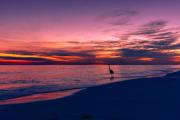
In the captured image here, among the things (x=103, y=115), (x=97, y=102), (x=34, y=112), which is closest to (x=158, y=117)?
(x=103, y=115)

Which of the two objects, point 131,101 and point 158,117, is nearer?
point 158,117

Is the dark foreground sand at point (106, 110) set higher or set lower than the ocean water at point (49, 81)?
lower

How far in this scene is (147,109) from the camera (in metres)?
13.4

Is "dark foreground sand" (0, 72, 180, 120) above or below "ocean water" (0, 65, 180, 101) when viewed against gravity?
below

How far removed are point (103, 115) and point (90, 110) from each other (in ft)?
5.20

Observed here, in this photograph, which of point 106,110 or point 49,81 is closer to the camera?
point 106,110

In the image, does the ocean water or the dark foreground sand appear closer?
the dark foreground sand

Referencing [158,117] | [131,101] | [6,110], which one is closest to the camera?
[158,117]

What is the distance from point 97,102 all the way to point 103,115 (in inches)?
154

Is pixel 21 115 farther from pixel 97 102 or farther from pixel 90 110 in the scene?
pixel 97 102

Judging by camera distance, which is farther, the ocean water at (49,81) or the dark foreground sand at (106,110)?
the ocean water at (49,81)

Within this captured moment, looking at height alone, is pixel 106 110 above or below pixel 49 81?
below

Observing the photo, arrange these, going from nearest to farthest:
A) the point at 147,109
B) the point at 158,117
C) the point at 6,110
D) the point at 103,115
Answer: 1. the point at 158,117
2. the point at 103,115
3. the point at 147,109
4. the point at 6,110

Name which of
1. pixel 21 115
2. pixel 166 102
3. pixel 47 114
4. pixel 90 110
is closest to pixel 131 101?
pixel 166 102
